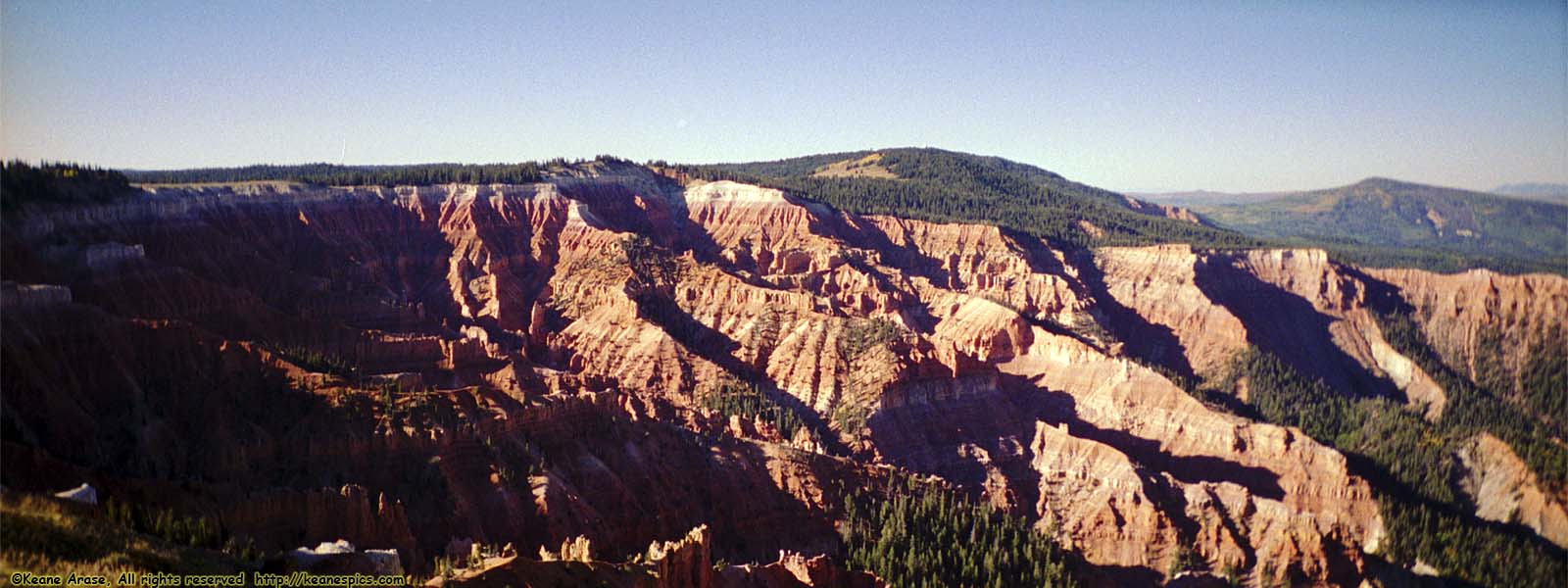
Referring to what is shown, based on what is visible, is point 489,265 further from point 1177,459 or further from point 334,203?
point 1177,459

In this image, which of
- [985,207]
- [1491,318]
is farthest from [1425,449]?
[985,207]

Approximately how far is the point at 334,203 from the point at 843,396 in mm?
58560

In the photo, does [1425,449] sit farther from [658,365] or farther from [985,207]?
[985,207]

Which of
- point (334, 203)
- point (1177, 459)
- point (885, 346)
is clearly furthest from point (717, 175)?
point (1177, 459)

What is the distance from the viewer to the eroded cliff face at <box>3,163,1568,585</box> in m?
46.6

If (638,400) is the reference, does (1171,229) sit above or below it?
above

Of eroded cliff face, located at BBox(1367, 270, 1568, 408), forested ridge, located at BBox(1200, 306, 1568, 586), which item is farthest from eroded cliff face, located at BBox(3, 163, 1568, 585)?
forested ridge, located at BBox(1200, 306, 1568, 586)

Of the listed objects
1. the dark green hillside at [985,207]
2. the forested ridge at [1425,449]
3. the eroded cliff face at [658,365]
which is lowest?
the forested ridge at [1425,449]

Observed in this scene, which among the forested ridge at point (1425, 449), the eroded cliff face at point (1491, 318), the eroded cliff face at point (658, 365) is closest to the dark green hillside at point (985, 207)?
the eroded cliff face at point (658, 365)

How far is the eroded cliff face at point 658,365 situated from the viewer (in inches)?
1836

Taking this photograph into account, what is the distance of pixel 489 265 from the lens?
105688 mm

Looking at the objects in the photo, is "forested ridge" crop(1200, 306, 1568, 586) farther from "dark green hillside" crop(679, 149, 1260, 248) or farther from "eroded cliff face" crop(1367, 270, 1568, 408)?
"dark green hillside" crop(679, 149, 1260, 248)

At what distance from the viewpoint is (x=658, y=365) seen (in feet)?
290

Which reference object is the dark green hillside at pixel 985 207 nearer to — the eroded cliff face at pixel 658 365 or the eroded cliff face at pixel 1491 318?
the eroded cliff face at pixel 658 365
